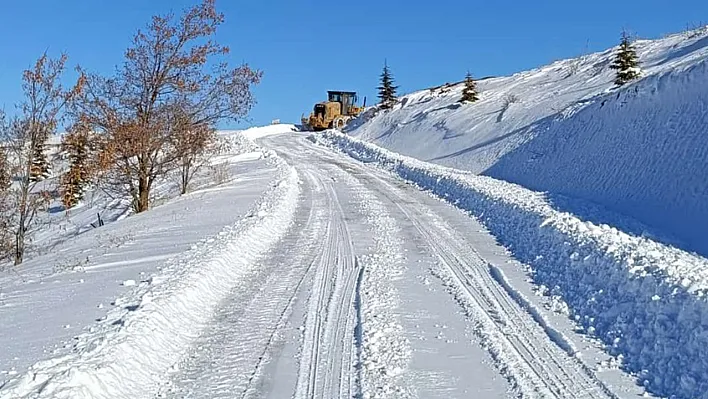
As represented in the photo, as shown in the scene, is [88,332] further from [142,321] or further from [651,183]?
[651,183]

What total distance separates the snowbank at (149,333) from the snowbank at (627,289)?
4130 millimetres

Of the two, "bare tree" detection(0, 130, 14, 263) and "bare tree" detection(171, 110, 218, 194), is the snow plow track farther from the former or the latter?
"bare tree" detection(171, 110, 218, 194)

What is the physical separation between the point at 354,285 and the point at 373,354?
243 centimetres

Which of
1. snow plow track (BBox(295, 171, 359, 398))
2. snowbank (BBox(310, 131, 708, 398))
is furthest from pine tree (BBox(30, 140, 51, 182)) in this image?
snowbank (BBox(310, 131, 708, 398))

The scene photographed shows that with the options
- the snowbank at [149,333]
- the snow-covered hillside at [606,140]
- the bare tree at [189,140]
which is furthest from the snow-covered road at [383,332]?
the bare tree at [189,140]

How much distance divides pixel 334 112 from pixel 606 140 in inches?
1652

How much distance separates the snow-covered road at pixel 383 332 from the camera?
5340 mm

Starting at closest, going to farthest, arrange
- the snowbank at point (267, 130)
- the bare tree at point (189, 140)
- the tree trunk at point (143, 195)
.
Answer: the bare tree at point (189, 140)
the tree trunk at point (143, 195)
the snowbank at point (267, 130)

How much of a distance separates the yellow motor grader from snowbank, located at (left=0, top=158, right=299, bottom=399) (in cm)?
4739

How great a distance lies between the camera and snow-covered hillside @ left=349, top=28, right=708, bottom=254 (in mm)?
13961

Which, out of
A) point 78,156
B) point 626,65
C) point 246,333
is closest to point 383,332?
point 246,333

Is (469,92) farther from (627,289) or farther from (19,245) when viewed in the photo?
(627,289)

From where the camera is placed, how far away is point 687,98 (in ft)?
53.9

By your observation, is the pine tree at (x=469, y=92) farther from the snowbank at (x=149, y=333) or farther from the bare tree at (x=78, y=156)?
the snowbank at (x=149, y=333)
